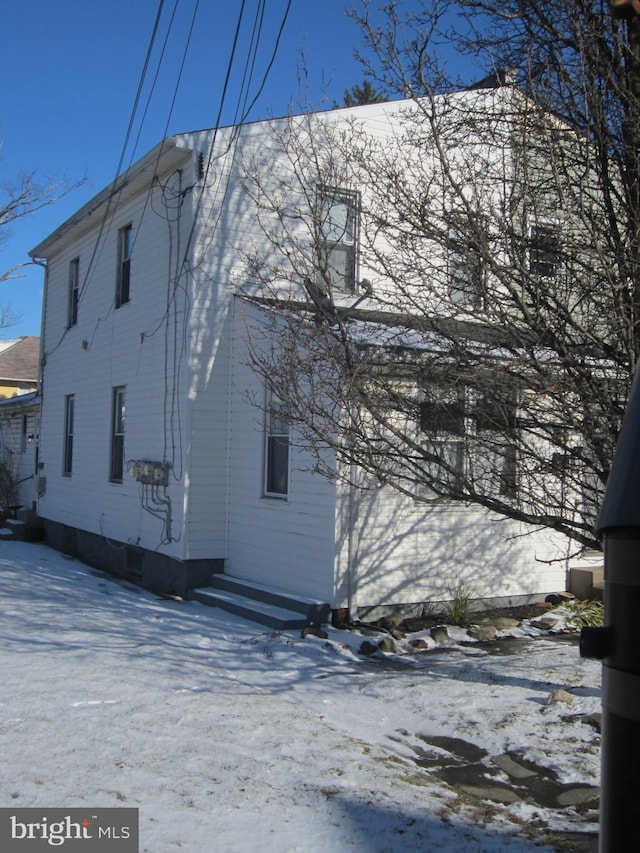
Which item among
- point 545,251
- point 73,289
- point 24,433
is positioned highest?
point 73,289

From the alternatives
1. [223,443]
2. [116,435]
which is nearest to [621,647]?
[223,443]

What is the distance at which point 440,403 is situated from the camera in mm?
6508

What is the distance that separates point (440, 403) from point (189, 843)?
148 inches

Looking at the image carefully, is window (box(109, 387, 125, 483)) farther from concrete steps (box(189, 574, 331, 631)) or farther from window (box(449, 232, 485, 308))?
window (box(449, 232, 485, 308))

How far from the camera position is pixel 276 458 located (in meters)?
10.6

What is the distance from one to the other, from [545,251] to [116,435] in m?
9.52

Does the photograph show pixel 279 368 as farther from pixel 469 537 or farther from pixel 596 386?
pixel 469 537

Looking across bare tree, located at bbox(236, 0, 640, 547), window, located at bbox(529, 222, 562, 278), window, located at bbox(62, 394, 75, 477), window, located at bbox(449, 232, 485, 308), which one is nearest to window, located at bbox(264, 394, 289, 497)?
bare tree, located at bbox(236, 0, 640, 547)

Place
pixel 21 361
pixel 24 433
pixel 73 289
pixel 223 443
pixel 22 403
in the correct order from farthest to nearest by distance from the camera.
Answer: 1. pixel 21 361
2. pixel 24 433
3. pixel 22 403
4. pixel 73 289
5. pixel 223 443

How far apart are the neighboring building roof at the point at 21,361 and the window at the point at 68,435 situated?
14.6m

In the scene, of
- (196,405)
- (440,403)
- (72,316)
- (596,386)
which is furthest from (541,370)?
(72,316)

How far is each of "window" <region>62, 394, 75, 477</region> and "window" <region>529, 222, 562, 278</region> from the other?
40.4 feet

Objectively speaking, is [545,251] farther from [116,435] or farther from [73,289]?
[73,289]

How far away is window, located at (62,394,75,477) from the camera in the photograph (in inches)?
658
